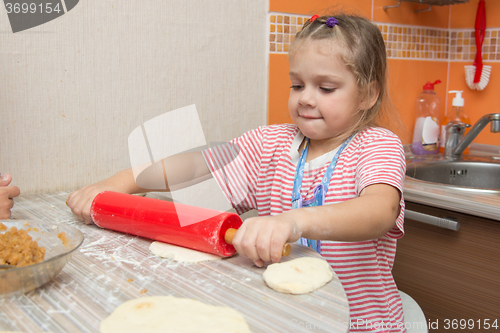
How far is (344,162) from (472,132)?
3.16ft

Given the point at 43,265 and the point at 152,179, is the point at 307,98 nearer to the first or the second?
the point at 152,179

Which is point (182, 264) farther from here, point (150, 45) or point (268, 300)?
point (150, 45)

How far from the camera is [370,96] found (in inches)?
38.1

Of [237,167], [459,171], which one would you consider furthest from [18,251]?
[459,171]

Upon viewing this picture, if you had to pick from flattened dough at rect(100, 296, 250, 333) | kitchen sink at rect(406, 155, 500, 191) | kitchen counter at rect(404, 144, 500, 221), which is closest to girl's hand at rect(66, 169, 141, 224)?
flattened dough at rect(100, 296, 250, 333)

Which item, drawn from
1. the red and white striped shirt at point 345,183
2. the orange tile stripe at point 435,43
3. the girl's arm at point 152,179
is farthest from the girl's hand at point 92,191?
the orange tile stripe at point 435,43

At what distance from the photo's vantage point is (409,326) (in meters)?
0.86

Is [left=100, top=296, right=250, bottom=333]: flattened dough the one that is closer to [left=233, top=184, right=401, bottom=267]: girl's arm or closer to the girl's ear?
[left=233, top=184, right=401, bottom=267]: girl's arm

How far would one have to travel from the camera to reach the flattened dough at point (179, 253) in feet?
2.25

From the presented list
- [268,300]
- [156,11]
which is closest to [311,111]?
[268,300]

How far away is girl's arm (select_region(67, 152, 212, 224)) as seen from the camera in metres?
0.87

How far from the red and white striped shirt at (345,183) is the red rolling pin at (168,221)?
0.94 feet

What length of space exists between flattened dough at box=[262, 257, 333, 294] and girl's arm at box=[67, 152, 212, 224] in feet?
1.43

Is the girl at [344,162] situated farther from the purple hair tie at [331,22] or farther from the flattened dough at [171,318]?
the flattened dough at [171,318]
